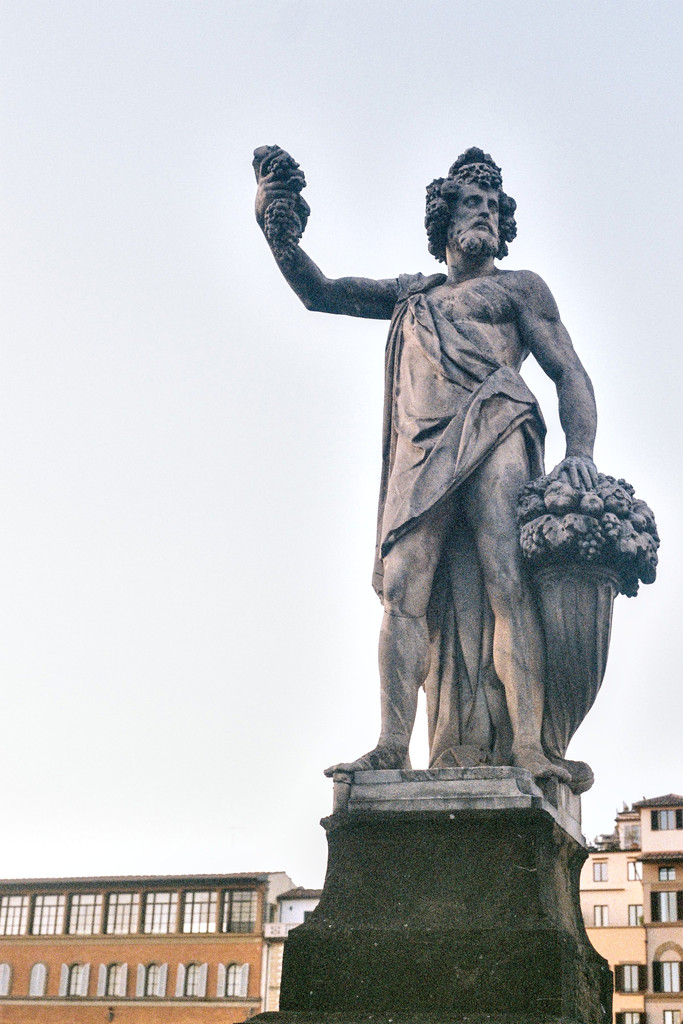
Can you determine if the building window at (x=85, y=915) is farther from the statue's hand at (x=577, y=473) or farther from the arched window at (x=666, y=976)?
the statue's hand at (x=577, y=473)

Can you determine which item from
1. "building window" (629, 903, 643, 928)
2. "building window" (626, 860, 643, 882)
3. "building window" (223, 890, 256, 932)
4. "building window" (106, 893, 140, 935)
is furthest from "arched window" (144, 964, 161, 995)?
"building window" (626, 860, 643, 882)

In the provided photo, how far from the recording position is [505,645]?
292 inches

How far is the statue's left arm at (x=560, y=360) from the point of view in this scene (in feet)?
26.2

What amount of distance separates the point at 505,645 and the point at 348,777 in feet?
3.84

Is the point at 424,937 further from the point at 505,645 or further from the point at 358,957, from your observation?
the point at 505,645

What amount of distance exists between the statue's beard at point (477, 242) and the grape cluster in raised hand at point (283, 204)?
1073 mm

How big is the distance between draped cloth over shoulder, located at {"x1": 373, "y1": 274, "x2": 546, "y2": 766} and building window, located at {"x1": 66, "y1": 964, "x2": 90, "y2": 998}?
80.9 metres

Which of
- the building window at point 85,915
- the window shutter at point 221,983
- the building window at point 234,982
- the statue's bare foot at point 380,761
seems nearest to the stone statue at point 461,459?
the statue's bare foot at point 380,761

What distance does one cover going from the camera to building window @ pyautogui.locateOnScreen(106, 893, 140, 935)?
8200 cm

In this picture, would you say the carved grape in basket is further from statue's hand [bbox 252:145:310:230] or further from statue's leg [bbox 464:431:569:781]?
statue's hand [bbox 252:145:310:230]

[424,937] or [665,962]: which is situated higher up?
[665,962]

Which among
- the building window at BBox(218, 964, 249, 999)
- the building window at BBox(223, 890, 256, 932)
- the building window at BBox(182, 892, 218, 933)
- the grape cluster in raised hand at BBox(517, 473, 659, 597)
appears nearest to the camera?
the grape cluster in raised hand at BBox(517, 473, 659, 597)

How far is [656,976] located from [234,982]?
2445 centimetres

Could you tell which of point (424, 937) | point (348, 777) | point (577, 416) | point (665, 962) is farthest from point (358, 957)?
point (665, 962)
